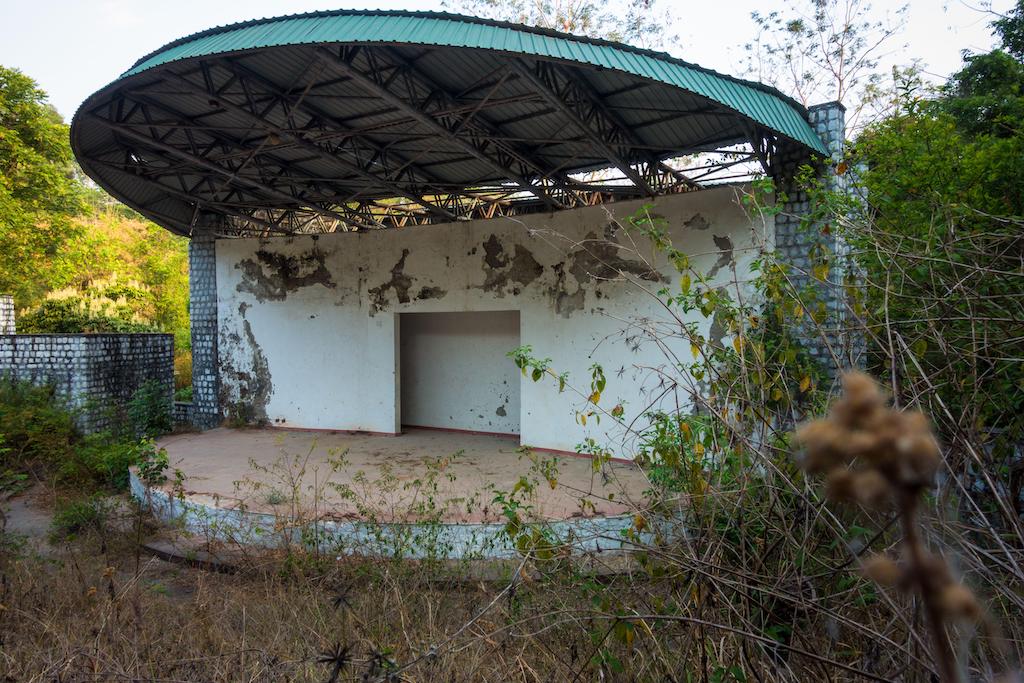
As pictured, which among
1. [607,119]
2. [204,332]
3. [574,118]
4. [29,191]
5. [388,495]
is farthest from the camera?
[29,191]

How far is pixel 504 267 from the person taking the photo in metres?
9.40

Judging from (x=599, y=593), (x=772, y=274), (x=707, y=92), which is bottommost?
(x=599, y=593)

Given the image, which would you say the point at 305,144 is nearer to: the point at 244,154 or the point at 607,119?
the point at 244,154

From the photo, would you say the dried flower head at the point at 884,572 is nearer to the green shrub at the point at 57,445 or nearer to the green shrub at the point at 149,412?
the green shrub at the point at 57,445

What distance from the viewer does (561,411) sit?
29.1 ft

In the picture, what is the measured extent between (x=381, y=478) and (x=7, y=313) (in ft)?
39.8

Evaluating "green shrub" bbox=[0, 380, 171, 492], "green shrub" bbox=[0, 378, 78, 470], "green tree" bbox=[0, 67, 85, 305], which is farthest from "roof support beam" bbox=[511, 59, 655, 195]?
"green tree" bbox=[0, 67, 85, 305]

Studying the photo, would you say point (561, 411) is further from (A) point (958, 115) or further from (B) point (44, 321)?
(B) point (44, 321)

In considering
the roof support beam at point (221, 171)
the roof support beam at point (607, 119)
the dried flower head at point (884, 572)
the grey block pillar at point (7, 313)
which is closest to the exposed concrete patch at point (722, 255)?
the roof support beam at point (607, 119)

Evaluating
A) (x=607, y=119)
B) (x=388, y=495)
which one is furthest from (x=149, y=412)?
(x=607, y=119)

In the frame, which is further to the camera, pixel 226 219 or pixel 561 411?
pixel 226 219

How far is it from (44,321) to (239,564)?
43.5 ft

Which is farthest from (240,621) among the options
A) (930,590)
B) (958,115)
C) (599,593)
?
(958,115)

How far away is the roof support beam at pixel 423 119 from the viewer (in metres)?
5.76
